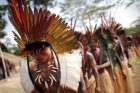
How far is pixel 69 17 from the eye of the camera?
5102mm

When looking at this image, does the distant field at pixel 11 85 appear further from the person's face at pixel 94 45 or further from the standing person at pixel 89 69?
the person's face at pixel 94 45

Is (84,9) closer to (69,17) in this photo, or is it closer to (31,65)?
(69,17)

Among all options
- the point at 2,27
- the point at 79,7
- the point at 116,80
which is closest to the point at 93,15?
the point at 79,7

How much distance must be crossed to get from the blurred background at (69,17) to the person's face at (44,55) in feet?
0.93

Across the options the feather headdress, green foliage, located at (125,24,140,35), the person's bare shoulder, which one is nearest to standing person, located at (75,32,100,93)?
the feather headdress

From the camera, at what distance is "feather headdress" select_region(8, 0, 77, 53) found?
3781 millimetres

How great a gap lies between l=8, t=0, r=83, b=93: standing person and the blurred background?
0.19 meters

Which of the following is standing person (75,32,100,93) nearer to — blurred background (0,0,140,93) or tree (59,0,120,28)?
blurred background (0,0,140,93)

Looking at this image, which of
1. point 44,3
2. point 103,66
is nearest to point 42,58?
point 44,3

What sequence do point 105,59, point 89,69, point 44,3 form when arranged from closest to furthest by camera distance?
point 44,3
point 89,69
point 105,59

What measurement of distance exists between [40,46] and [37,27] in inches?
6.3

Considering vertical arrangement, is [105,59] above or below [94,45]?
below

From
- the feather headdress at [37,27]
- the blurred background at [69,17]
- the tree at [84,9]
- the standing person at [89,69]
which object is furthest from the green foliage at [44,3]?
the standing person at [89,69]

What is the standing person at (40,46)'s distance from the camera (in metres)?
3.84
